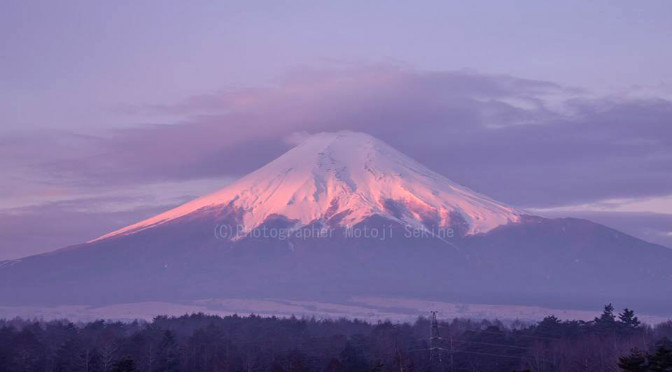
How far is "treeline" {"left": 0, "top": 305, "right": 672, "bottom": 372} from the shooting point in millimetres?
72000

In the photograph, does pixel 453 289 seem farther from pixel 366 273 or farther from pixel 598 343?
pixel 598 343

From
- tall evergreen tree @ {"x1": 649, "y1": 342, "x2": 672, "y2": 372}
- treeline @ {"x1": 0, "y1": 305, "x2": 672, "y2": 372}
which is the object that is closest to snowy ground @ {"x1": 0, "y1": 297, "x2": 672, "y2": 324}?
treeline @ {"x1": 0, "y1": 305, "x2": 672, "y2": 372}

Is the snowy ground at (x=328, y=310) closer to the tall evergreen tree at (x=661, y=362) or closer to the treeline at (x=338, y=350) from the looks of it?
the treeline at (x=338, y=350)

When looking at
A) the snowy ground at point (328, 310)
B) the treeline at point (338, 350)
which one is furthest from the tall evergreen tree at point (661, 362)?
the snowy ground at point (328, 310)

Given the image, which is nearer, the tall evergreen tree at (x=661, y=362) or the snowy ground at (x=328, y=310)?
the tall evergreen tree at (x=661, y=362)

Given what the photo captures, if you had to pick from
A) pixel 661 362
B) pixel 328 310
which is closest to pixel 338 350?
pixel 661 362

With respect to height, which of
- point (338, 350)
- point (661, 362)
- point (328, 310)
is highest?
point (328, 310)

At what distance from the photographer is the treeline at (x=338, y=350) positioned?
2835 inches

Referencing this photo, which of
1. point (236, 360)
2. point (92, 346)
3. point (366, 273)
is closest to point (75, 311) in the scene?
point (366, 273)

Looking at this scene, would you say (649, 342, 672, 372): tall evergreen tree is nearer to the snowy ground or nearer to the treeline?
the treeline

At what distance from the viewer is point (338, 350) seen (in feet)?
267

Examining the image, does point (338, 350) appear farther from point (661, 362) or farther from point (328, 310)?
point (328, 310)

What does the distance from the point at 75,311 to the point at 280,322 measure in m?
81.6

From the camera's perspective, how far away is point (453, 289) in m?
195
